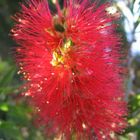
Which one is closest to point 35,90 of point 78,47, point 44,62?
point 44,62

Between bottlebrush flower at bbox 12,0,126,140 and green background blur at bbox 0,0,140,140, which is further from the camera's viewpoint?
green background blur at bbox 0,0,140,140

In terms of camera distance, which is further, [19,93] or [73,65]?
[19,93]

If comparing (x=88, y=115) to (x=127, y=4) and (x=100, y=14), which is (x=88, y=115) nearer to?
(x=100, y=14)

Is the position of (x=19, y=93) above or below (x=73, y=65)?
below

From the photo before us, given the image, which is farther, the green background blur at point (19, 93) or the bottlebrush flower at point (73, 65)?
the green background blur at point (19, 93)
